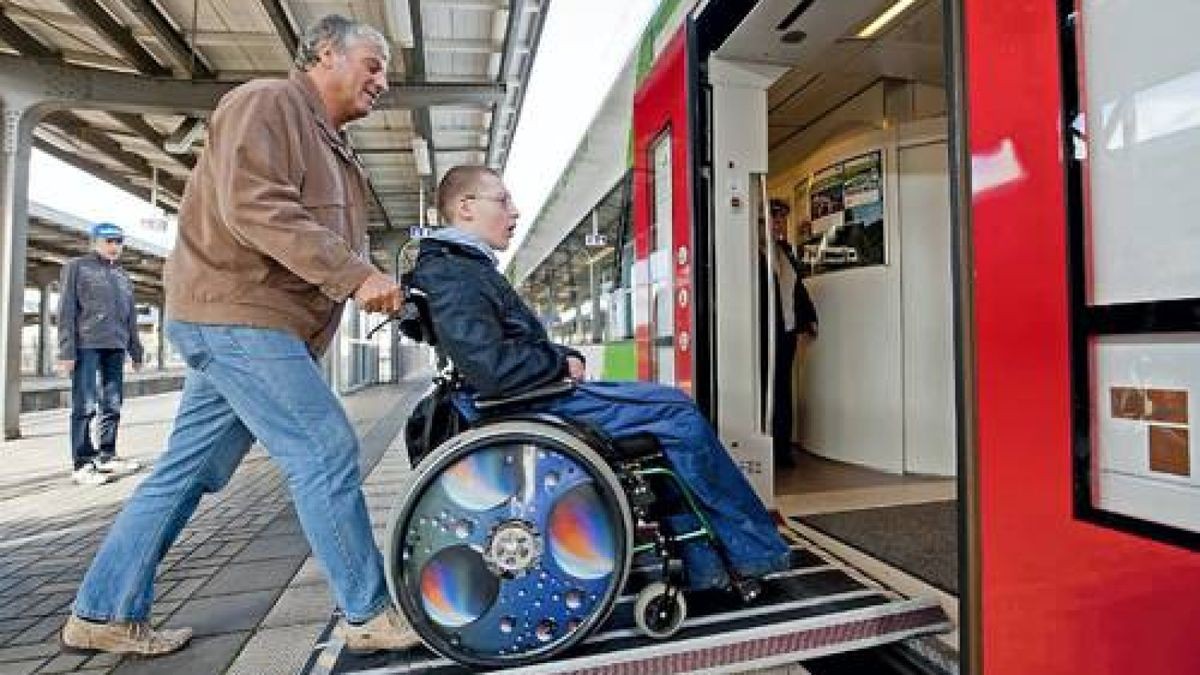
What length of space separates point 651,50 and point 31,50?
6987 millimetres

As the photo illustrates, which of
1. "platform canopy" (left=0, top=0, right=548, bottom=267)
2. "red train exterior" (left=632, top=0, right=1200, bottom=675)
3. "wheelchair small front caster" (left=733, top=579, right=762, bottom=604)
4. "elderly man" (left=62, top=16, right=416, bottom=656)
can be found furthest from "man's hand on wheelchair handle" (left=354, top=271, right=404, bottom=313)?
"platform canopy" (left=0, top=0, right=548, bottom=267)

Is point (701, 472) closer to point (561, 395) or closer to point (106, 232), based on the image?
point (561, 395)

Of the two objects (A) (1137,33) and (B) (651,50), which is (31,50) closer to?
(B) (651,50)

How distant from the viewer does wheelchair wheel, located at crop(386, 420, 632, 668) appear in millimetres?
1568

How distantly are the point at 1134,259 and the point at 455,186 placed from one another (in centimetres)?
150

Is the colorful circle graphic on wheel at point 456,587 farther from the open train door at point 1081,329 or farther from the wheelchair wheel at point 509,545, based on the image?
the open train door at point 1081,329

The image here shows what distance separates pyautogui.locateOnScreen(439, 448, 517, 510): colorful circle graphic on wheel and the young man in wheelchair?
0.16m

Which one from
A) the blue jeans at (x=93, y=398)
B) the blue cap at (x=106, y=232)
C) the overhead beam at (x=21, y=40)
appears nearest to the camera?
the blue jeans at (x=93, y=398)

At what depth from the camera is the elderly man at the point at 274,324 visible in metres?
1.66

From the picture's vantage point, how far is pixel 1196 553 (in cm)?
84

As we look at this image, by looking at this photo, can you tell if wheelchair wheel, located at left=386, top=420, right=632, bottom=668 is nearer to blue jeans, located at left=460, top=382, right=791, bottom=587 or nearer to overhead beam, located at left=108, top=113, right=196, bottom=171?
blue jeans, located at left=460, top=382, right=791, bottom=587

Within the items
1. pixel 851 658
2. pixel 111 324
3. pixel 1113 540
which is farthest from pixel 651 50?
pixel 111 324

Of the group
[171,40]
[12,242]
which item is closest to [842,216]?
[171,40]

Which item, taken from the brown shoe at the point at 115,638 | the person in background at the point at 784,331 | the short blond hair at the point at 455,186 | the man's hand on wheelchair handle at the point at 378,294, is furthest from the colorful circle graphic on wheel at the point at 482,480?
the person in background at the point at 784,331
